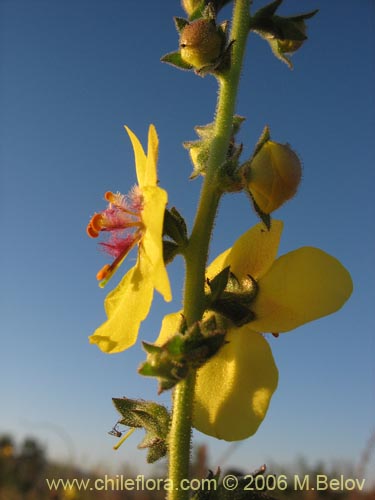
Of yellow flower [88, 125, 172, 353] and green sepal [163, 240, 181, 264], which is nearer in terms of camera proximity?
yellow flower [88, 125, 172, 353]

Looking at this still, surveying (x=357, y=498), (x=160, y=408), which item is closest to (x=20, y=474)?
(x=357, y=498)

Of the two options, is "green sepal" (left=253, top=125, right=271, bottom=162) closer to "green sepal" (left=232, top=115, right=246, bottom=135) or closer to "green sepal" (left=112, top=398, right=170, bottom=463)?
"green sepal" (left=232, top=115, right=246, bottom=135)

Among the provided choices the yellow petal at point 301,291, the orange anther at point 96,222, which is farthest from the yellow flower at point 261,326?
the orange anther at point 96,222

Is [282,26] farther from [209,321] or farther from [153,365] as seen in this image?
[153,365]

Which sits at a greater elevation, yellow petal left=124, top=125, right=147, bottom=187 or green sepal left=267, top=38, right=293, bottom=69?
green sepal left=267, top=38, right=293, bottom=69

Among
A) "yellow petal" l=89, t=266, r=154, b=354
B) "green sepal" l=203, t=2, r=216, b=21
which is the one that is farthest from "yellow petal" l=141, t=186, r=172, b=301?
"green sepal" l=203, t=2, r=216, b=21

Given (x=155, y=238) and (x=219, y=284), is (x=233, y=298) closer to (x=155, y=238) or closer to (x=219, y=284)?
(x=219, y=284)
